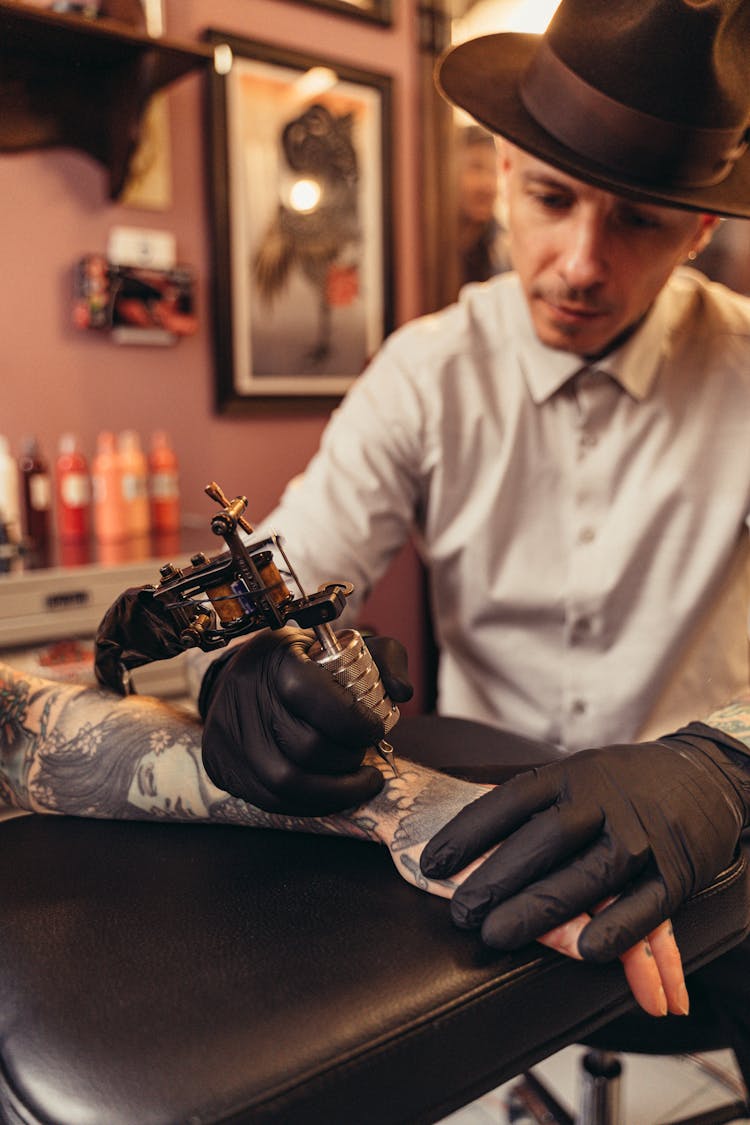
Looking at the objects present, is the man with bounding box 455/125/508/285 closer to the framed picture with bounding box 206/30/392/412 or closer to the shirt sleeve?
the framed picture with bounding box 206/30/392/412

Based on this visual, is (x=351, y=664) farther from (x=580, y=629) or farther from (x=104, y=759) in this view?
(x=580, y=629)

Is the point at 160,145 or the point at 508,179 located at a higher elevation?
the point at 160,145

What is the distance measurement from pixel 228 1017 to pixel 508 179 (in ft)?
3.82

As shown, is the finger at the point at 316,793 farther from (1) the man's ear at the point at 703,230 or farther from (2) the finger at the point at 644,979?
(1) the man's ear at the point at 703,230

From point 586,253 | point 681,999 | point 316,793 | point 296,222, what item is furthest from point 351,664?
point 296,222

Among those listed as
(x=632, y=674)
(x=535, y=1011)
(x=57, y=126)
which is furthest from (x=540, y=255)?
(x=57, y=126)

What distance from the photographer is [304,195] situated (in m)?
2.86

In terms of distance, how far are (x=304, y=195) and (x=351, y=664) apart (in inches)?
98.6

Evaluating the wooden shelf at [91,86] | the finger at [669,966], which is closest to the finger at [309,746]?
the finger at [669,966]

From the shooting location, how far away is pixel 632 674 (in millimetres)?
1405

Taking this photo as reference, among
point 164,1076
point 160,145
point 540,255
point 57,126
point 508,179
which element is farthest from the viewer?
point 160,145

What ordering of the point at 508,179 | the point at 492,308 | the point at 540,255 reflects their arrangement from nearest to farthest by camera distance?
the point at 540,255, the point at 508,179, the point at 492,308

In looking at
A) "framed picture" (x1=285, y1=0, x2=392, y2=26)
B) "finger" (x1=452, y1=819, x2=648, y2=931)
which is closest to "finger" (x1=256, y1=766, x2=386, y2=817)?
"finger" (x1=452, y1=819, x2=648, y2=931)

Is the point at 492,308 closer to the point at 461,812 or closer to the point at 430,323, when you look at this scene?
the point at 430,323
